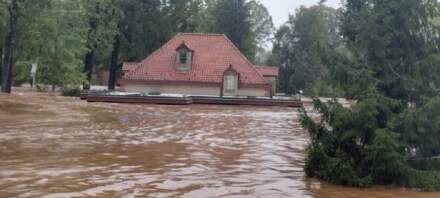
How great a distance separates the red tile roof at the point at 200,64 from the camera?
36719 millimetres

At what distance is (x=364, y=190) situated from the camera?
331 inches

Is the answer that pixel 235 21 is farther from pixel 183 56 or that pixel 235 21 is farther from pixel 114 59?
pixel 183 56

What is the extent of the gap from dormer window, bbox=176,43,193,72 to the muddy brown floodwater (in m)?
20.1

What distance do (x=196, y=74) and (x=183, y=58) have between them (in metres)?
1.58

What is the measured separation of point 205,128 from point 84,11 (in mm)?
30661

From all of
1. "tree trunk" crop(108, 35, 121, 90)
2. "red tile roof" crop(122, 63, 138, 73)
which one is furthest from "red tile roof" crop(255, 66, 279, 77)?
"tree trunk" crop(108, 35, 121, 90)

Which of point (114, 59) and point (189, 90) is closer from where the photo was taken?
point (189, 90)

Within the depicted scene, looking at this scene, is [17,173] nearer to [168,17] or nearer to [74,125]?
[74,125]

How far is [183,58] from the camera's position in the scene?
37.6m

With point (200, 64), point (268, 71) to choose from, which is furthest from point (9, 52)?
point (268, 71)

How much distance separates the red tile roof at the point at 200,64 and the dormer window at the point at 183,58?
32 cm

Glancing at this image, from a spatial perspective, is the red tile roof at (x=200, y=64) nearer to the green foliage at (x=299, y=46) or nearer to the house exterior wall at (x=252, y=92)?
the house exterior wall at (x=252, y=92)

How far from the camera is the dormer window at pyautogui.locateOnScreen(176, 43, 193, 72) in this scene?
37.4m

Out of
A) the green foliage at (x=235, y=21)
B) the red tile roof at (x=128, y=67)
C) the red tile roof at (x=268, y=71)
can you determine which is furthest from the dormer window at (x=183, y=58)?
the green foliage at (x=235, y=21)
